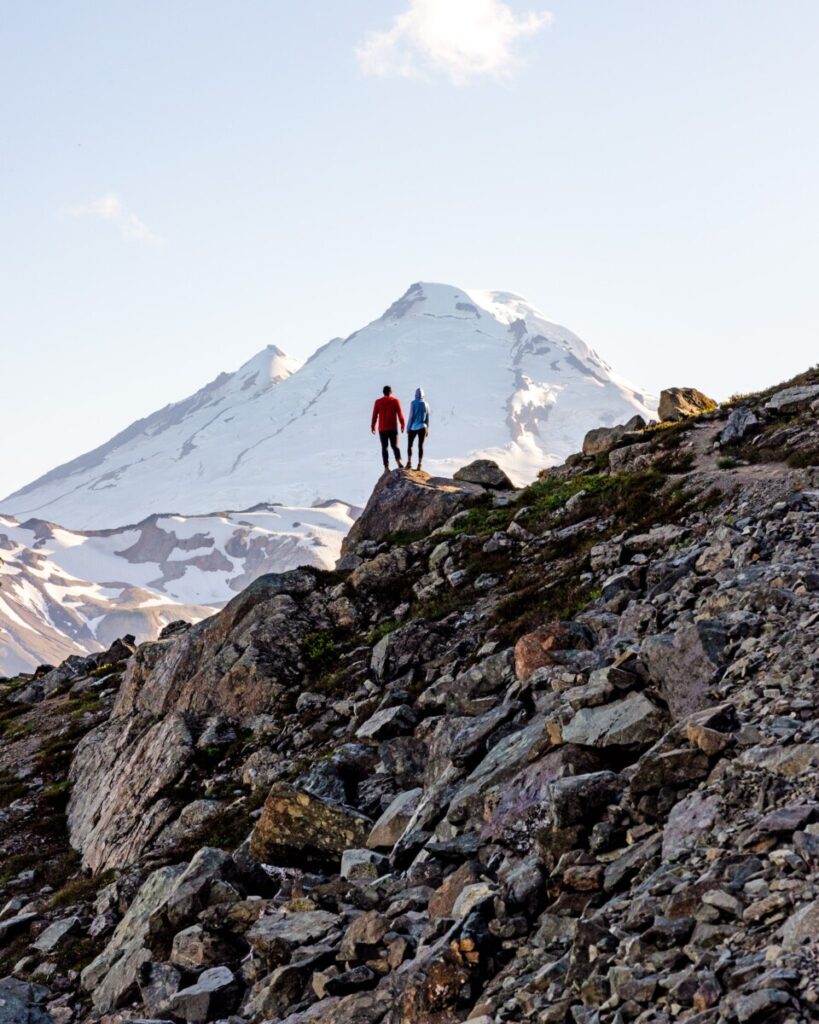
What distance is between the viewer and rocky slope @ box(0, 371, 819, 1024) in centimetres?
763

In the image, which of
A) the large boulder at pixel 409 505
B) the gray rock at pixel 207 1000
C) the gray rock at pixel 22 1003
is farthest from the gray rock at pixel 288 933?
the large boulder at pixel 409 505

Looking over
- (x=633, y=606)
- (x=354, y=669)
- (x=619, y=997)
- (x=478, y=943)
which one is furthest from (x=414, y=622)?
(x=619, y=997)

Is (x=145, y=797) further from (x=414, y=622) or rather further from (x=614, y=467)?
(x=614, y=467)

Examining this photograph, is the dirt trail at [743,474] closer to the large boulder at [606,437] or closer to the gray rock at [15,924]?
the large boulder at [606,437]

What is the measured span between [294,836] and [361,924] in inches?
151

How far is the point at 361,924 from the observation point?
1020cm

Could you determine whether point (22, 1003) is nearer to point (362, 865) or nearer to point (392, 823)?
point (362, 865)

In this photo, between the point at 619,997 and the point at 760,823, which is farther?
the point at 760,823

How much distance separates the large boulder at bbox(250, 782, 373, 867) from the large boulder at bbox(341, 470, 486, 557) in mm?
14044

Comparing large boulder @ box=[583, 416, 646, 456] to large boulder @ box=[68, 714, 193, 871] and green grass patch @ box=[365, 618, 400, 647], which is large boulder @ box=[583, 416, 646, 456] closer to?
green grass patch @ box=[365, 618, 400, 647]

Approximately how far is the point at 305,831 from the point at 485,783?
137 inches

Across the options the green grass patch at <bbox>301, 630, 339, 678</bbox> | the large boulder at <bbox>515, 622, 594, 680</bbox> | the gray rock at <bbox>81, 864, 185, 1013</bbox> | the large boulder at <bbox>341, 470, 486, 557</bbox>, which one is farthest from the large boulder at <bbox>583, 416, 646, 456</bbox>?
the gray rock at <bbox>81, 864, 185, 1013</bbox>

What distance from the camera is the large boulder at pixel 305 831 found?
1372 cm

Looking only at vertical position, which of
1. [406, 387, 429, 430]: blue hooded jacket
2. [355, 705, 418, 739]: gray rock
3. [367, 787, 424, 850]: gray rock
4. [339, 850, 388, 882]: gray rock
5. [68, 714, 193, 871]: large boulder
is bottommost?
[339, 850, 388, 882]: gray rock
